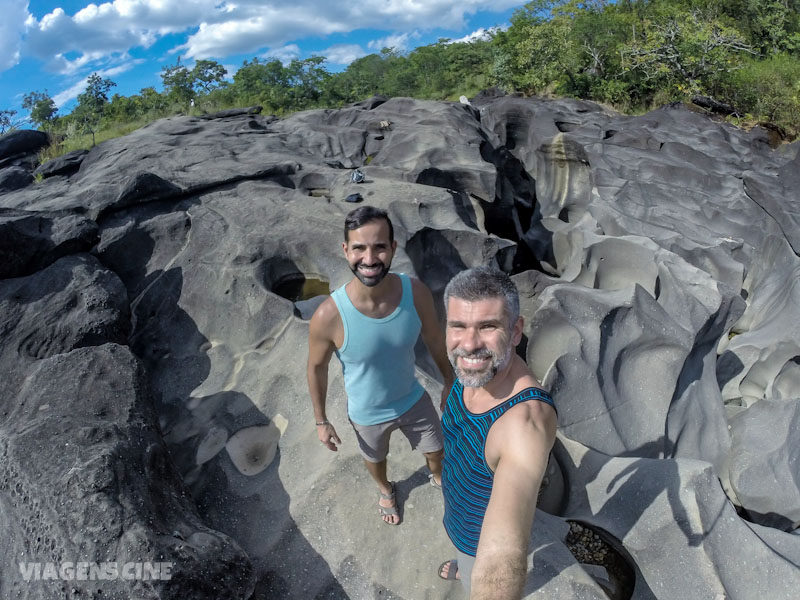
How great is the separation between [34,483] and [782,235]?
9470 millimetres

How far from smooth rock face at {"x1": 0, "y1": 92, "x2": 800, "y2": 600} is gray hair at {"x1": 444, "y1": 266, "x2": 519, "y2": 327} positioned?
1.39m

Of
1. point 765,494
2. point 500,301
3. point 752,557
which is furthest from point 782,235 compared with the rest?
point 500,301

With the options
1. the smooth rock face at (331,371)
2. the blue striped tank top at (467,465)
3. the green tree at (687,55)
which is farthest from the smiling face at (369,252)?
the green tree at (687,55)

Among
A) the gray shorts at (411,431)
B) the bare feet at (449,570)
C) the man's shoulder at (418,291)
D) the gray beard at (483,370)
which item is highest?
the gray beard at (483,370)

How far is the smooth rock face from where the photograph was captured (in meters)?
2.79

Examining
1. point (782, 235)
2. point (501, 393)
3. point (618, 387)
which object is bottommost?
point (782, 235)

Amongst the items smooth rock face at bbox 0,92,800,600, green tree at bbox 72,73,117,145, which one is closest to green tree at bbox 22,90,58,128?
green tree at bbox 72,73,117,145

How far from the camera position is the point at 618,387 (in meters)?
5.04

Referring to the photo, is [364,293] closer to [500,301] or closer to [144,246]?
[500,301]

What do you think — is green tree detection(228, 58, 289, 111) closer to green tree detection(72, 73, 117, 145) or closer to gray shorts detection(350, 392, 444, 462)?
green tree detection(72, 73, 117, 145)

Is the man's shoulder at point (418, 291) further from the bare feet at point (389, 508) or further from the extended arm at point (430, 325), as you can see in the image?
the bare feet at point (389, 508)

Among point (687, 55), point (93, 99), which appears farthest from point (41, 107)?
point (687, 55)

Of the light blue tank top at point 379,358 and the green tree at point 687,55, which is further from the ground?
the light blue tank top at point 379,358

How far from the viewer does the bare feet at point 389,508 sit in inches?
122
